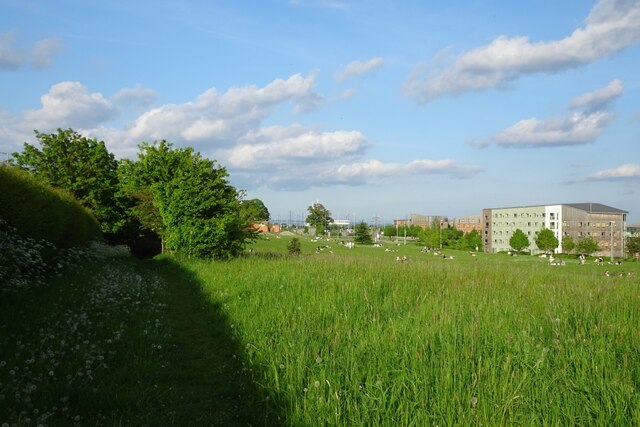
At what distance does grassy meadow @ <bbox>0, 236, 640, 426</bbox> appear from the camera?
362 cm

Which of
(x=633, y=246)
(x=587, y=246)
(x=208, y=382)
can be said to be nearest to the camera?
(x=208, y=382)

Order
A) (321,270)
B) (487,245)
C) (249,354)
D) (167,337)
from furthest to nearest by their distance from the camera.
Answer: (487,245), (321,270), (167,337), (249,354)

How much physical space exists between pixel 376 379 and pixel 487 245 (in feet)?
403

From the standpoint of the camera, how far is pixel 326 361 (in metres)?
4.62

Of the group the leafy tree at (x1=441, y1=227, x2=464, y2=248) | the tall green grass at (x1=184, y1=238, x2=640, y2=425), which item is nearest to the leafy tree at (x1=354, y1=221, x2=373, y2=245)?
the leafy tree at (x1=441, y1=227, x2=464, y2=248)

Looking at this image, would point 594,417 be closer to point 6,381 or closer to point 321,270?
point 6,381

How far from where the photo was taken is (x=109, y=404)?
4.17 metres

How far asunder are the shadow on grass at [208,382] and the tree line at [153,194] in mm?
12071

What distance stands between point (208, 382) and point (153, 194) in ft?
71.1

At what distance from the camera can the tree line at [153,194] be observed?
20.2 metres

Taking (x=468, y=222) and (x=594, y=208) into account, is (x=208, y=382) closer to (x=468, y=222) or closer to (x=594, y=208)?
(x=594, y=208)

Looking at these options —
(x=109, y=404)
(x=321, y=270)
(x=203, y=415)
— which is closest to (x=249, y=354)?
(x=203, y=415)

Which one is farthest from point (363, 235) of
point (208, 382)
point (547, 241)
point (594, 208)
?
point (208, 382)

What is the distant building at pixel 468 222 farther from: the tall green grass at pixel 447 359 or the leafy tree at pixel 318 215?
the tall green grass at pixel 447 359
